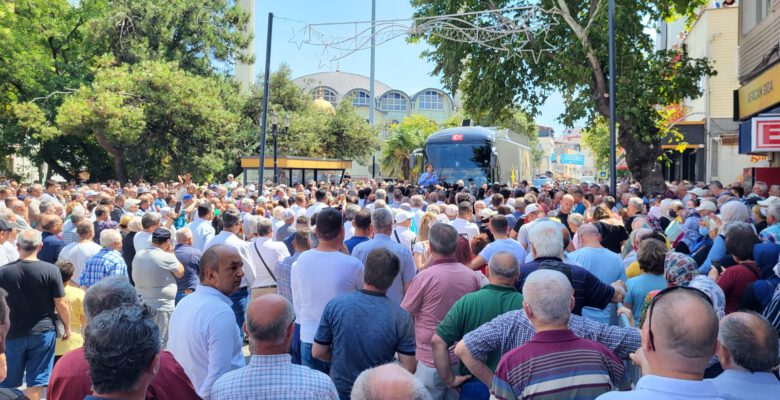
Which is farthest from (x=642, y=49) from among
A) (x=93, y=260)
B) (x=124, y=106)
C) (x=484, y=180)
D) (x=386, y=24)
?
(x=124, y=106)

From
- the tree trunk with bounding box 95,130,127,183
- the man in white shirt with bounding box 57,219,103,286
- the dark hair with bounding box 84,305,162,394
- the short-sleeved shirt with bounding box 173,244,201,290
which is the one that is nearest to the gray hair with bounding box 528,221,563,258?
the dark hair with bounding box 84,305,162,394

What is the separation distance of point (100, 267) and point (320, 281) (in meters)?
2.79

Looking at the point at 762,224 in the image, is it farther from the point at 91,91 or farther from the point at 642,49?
the point at 91,91

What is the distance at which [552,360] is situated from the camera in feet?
10.7

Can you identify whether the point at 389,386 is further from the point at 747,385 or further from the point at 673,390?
the point at 747,385

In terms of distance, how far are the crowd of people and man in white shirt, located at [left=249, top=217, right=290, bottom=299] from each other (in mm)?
20

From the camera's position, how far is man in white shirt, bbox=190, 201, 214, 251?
31.1 ft

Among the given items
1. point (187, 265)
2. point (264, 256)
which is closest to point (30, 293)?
point (187, 265)

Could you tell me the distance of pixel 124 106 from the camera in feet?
106

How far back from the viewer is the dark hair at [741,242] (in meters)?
5.68

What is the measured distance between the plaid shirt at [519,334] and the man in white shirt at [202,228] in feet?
20.7

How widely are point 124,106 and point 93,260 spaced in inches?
1085

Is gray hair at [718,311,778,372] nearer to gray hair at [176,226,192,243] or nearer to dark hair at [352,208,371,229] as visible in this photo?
dark hair at [352,208,371,229]

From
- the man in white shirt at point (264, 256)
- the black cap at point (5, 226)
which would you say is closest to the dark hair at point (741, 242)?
the man in white shirt at point (264, 256)
